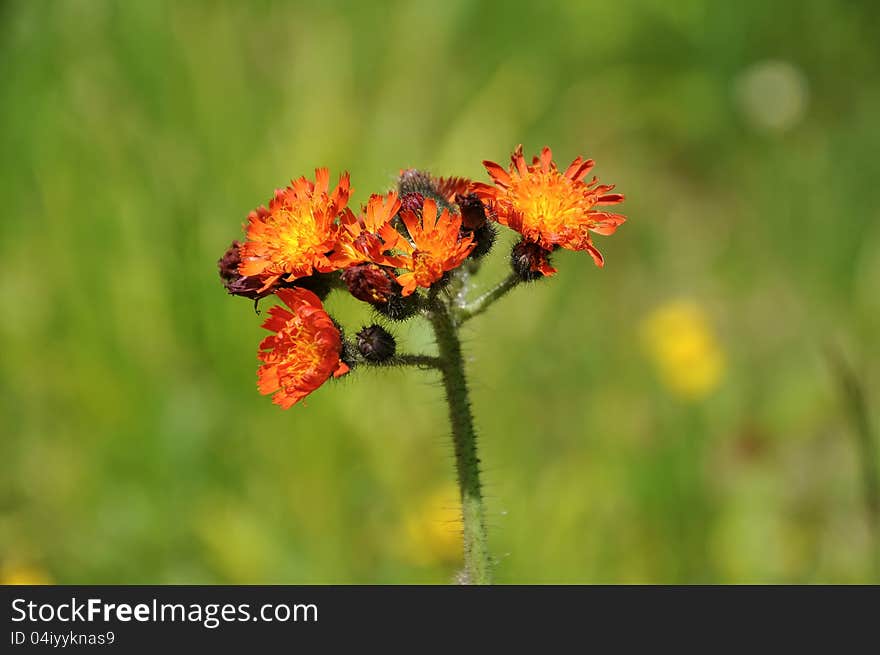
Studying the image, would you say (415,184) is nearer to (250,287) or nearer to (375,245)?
(375,245)

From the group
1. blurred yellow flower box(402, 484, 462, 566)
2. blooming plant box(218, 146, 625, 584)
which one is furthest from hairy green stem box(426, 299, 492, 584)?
blurred yellow flower box(402, 484, 462, 566)

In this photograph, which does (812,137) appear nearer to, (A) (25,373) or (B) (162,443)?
(B) (162,443)

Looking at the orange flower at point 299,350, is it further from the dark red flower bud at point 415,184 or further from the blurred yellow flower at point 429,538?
the blurred yellow flower at point 429,538

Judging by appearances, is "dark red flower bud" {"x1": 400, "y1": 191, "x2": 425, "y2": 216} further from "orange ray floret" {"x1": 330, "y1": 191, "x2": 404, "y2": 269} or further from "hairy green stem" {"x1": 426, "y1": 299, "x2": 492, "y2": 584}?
"hairy green stem" {"x1": 426, "y1": 299, "x2": 492, "y2": 584}

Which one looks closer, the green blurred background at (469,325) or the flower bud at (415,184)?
the flower bud at (415,184)

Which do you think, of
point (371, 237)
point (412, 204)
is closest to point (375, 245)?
point (371, 237)

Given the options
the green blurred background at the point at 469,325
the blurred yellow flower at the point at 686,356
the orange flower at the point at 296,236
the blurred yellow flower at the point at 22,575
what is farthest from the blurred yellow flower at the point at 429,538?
the orange flower at the point at 296,236
